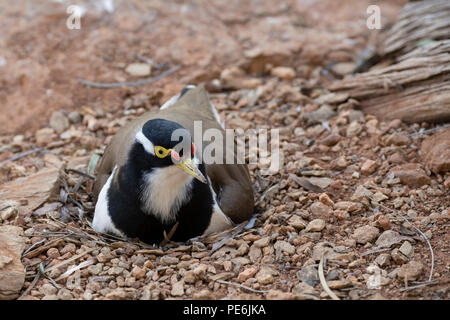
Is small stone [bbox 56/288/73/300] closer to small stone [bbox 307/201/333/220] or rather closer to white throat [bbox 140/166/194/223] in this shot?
white throat [bbox 140/166/194/223]

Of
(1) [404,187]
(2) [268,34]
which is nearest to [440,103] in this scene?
(1) [404,187]

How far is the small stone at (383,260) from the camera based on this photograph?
379cm

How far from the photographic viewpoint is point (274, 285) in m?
3.74

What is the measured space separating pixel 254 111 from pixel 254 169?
1.07 m

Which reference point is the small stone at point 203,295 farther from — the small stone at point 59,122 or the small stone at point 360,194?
the small stone at point 59,122

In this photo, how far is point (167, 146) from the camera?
398cm

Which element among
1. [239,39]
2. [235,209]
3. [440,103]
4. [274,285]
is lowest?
[274,285]

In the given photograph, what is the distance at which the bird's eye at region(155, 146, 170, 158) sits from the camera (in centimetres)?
400

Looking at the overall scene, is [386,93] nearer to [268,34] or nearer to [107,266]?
[268,34]

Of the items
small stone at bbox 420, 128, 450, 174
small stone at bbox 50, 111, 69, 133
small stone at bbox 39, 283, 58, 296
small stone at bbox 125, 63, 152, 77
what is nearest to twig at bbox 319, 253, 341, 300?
small stone at bbox 420, 128, 450, 174

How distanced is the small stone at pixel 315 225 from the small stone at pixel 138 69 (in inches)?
137

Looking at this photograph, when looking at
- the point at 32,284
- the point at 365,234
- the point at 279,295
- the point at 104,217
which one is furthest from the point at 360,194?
the point at 32,284

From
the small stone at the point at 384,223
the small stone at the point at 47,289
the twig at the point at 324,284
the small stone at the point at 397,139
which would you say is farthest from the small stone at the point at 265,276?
the small stone at the point at 397,139

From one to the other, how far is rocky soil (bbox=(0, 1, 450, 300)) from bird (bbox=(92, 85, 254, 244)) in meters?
0.14
